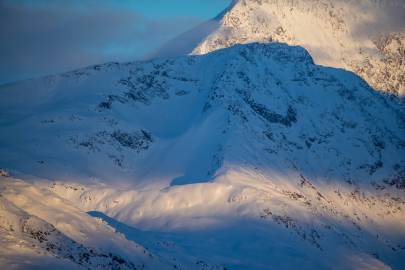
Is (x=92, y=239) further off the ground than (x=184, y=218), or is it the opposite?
(x=92, y=239)

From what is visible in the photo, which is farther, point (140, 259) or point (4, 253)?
point (140, 259)

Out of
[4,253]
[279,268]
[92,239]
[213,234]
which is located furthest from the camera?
[213,234]

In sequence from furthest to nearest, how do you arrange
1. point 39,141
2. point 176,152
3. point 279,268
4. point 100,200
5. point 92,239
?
point 176,152 < point 39,141 < point 100,200 < point 279,268 < point 92,239

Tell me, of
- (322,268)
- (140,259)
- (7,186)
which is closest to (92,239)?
(140,259)

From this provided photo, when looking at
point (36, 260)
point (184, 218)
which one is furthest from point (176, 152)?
point (36, 260)

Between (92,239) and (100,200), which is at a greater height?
(92,239)

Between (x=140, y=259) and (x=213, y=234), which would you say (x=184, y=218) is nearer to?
(x=213, y=234)

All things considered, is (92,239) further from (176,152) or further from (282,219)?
(176,152)

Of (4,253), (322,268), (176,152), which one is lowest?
(322,268)

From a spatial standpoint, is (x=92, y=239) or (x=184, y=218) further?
(x=184, y=218)
